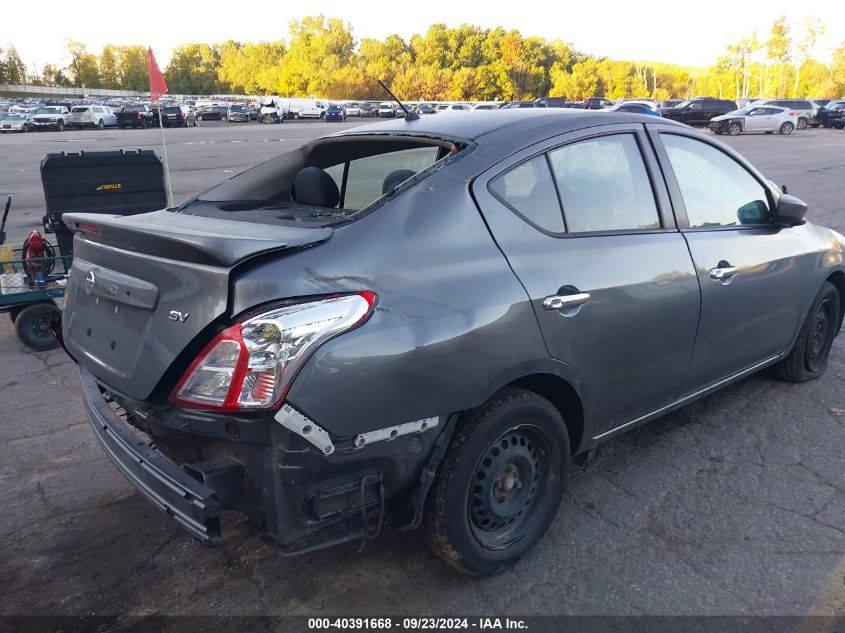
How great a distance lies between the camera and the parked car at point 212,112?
56750mm

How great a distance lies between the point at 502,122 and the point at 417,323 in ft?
3.95

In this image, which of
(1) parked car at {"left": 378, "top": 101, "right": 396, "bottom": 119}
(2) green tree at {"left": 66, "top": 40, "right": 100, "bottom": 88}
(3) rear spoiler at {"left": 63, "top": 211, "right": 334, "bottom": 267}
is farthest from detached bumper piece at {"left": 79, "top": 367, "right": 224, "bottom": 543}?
(2) green tree at {"left": 66, "top": 40, "right": 100, "bottom": 88}

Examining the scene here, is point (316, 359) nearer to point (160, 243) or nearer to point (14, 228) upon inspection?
point (160, 243)

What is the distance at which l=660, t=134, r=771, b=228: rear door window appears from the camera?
3490 millimetres

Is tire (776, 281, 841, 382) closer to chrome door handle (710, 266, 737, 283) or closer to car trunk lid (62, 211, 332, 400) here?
chrome door handle (710, 266, 737, 283)

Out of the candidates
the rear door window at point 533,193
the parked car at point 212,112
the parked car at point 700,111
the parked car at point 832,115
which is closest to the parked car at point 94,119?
the parked car at point 212,112

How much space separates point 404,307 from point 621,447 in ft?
6.87

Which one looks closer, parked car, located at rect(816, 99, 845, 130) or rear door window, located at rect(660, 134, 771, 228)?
rear door window, located at rect(660, 134, 771, 228)

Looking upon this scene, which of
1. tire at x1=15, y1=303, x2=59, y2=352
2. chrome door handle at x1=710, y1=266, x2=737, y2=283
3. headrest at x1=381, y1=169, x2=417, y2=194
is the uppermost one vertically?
headrest at x1=381, y1=169, x2=417, y2=194

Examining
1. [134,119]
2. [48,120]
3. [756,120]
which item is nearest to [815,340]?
[756,120]

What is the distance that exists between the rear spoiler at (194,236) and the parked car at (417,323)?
0.01m

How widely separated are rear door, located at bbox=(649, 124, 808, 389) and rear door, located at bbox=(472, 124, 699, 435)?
0.14 m

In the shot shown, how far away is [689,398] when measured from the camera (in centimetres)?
356

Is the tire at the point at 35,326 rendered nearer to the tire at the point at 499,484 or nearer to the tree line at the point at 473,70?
the tire at the point at 499,484
